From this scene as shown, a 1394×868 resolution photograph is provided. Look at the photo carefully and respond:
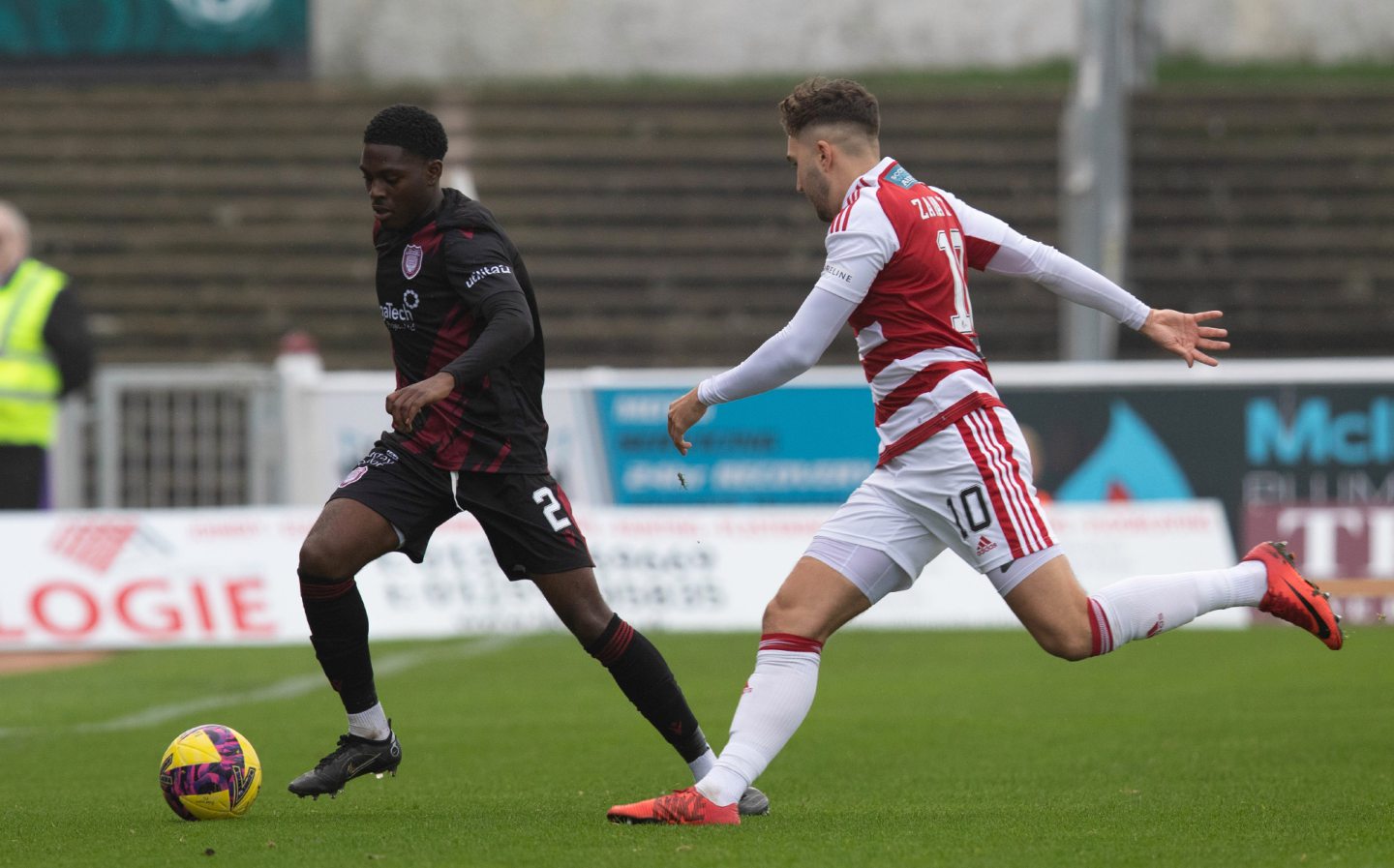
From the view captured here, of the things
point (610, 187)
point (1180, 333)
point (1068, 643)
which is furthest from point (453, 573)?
point (610, 187)

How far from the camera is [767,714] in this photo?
18.6 ft

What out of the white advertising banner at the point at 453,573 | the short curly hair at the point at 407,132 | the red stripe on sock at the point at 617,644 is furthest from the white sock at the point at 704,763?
the white advertising banner at the point at 453,573

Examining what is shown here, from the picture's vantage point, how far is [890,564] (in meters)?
5.75

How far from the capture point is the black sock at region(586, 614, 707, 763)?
6.06 meters

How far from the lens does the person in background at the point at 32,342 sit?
11.5m

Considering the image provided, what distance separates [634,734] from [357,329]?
42.6 feet

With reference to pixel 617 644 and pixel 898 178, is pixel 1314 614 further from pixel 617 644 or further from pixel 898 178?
pixel 617 644

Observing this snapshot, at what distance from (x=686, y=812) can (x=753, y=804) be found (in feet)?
1.18

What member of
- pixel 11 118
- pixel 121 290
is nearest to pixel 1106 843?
pixel 121 290

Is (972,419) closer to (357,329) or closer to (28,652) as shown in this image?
(28,652)

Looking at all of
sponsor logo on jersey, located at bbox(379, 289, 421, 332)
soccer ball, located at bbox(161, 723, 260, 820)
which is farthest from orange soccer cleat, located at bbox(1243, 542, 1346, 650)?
soccer ball, located at bbox(161, 723, 260, 820)

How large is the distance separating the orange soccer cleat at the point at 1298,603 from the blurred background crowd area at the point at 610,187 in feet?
46.2

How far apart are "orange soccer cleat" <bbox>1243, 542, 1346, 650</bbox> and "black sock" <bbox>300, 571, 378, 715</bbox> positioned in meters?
2.66

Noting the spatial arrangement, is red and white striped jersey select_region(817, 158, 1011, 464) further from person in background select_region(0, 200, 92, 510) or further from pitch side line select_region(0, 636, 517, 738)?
person in background select_region(0, 200, 92, 510)
